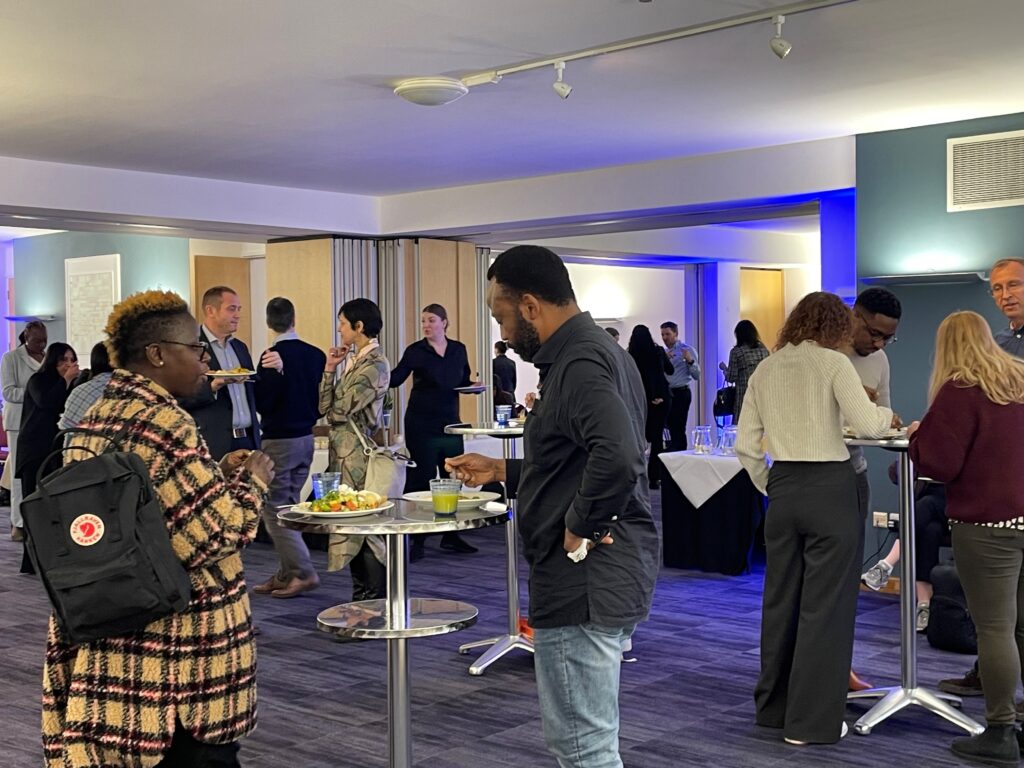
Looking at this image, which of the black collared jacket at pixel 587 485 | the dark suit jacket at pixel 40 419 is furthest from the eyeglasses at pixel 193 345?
the dark suit jacket at pixel 40 419

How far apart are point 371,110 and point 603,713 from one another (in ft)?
14.0

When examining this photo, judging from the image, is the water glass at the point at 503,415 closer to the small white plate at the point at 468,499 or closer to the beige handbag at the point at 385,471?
the beige handbag at the point at 385,471

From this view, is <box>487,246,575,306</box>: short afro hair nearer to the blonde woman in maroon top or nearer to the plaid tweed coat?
the plaid tweed coat

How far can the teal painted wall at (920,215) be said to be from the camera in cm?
629

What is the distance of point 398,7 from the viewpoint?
420 centimetres

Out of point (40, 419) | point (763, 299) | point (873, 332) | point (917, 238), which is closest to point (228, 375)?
point (873, 332)

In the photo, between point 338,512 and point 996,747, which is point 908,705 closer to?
point 996,747

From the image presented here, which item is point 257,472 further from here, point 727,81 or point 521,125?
point 521,125

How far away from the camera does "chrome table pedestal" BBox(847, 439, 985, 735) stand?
13.3ft

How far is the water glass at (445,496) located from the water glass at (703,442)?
4.17 m

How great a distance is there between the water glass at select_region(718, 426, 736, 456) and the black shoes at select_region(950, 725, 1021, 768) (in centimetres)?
316

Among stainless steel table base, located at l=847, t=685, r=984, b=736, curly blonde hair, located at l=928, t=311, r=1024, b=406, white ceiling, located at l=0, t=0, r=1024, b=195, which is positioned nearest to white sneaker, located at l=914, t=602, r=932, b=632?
stainless steel table base, located at l=847, t=685, r=984, b=736

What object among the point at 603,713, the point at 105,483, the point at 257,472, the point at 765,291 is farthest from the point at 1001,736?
the point at 765,291

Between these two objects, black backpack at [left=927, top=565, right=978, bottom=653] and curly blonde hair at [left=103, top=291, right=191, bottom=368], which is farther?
black backpack at [left=927, top=565, right=978, bottom=653]
